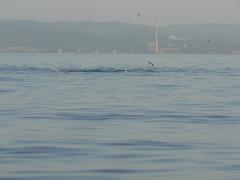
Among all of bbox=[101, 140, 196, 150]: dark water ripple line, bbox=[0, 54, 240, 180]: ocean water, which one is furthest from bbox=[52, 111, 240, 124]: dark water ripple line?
bbox=[101, 140, 196, 150]: dark water ripple line

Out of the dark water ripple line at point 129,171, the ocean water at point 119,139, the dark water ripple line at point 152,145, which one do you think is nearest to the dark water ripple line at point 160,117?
the ocean water at point 119,139

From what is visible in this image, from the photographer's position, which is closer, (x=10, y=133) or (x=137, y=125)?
(x=10, y=133)

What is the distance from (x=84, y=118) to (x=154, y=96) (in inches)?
480

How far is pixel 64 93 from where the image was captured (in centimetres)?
3675

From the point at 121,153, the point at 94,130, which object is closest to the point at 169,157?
the point at 121,153

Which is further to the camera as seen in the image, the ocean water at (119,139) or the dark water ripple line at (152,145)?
the dark water ripple line at (152,145)

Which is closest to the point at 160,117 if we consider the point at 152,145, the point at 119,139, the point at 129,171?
the point at 119,139

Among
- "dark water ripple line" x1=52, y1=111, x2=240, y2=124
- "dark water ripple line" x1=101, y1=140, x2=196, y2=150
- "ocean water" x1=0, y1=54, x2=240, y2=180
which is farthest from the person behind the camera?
"dark water ripple line" x1=52, y1=111, x2=240, y2=124

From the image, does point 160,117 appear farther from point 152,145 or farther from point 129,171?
point 129,171

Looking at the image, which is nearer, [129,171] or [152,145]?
[129,171]

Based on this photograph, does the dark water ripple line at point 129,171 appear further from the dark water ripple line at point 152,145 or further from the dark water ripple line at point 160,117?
the dark water ripple line at point 160,117

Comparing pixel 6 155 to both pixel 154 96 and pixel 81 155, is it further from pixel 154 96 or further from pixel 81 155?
pixel 154 96

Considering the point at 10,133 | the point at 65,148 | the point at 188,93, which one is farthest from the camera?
the point at 188,93

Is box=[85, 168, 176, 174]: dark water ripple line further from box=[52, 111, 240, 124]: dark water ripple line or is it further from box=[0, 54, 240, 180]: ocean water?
box=[52, 111, 240, 124]: dark water ripple line
